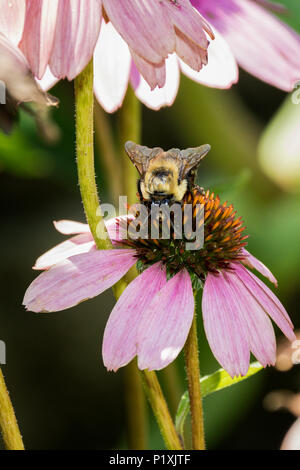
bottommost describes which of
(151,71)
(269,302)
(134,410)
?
(134,410)

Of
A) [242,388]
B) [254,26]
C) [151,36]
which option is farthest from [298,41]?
[242,388]

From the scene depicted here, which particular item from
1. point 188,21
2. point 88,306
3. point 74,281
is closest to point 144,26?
point 188,21

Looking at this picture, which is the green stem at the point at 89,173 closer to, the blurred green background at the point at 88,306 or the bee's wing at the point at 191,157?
the bee's wing at the point at 191,157

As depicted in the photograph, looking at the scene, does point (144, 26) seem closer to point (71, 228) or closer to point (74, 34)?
point (74, 34)

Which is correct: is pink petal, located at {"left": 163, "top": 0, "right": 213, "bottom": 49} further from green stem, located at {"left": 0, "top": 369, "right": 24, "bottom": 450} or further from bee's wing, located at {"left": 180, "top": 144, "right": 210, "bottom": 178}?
green stem, located at {"left": 0, "top": 369, "right": 24, "bottom": 450}

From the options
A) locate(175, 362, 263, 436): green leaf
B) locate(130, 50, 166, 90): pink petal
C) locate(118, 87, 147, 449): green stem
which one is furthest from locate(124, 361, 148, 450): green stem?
locate(130, 50, 166, 90): pink petal
